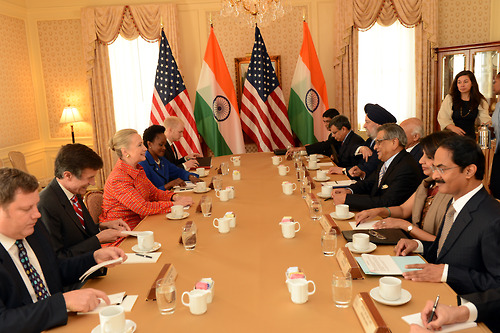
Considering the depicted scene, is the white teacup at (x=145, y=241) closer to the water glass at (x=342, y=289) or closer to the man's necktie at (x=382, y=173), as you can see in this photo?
the water glass at (x=342, y=289)

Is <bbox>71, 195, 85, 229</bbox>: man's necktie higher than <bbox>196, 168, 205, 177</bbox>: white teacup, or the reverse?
<bbox>71, 195, 85, 229</bbox>: man's necktie

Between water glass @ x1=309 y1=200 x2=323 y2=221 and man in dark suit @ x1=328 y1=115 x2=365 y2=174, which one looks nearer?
water glass @ x1=309 y1=200 x2=323 y2=221

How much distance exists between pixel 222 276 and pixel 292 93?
18.7 feet

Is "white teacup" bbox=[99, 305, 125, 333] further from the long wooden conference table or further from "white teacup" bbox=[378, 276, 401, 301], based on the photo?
"white teacup" bbox=[378, 276, 401, 301]

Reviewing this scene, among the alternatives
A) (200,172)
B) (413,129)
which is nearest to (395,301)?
(413,129)

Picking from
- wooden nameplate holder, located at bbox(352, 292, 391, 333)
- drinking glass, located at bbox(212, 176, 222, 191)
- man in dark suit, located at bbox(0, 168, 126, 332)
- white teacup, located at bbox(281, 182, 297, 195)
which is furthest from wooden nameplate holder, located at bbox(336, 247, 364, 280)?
drinking glass, located at bbox(212, 176, 222, 191)

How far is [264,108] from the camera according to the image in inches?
287

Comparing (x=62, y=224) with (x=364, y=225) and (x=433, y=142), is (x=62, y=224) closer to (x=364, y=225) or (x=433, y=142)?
(x=364, y=225)

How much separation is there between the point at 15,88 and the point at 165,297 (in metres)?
6.77

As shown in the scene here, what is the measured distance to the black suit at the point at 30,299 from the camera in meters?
1.62

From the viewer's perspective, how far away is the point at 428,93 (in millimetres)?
7383

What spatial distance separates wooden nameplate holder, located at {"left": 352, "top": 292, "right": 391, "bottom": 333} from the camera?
57.2 inches

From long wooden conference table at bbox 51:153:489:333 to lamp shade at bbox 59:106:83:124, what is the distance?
16.0 ft

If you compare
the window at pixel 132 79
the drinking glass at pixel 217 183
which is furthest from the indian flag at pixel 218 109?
the drinking glass at pixel 217 183
